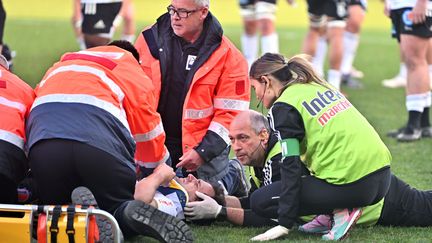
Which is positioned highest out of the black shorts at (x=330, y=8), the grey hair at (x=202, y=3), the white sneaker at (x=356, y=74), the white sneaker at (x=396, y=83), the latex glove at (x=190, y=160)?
the grey hair at (x=202, y=3)

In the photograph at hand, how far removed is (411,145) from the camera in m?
8.52

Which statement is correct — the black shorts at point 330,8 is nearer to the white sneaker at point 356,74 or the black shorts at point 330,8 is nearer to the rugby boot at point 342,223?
the white sneaker at point 356,74

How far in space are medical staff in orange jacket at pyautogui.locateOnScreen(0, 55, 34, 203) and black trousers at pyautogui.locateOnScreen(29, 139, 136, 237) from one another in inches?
4.8

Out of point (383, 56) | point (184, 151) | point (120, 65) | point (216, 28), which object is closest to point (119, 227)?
point (120, 65)

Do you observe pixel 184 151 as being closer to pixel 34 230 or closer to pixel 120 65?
pixel 120 65

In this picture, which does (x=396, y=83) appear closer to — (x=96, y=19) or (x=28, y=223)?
(x=96, y=19)

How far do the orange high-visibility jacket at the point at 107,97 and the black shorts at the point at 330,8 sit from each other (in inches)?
242

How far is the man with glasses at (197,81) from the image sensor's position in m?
6.16

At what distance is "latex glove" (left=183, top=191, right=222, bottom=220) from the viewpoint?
5613mm

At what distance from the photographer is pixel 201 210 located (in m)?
5.62

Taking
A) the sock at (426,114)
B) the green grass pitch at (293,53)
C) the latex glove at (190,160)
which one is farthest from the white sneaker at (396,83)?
the latex glove at (190,160)

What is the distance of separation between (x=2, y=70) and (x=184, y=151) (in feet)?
4.82

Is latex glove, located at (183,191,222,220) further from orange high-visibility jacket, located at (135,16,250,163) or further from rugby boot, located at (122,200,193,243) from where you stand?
rugby boot, located at (122,200,193,243)

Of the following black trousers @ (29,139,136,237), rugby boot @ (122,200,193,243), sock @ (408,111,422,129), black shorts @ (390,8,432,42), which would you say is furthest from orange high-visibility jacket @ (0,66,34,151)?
sock @ (408,111,422,129)
